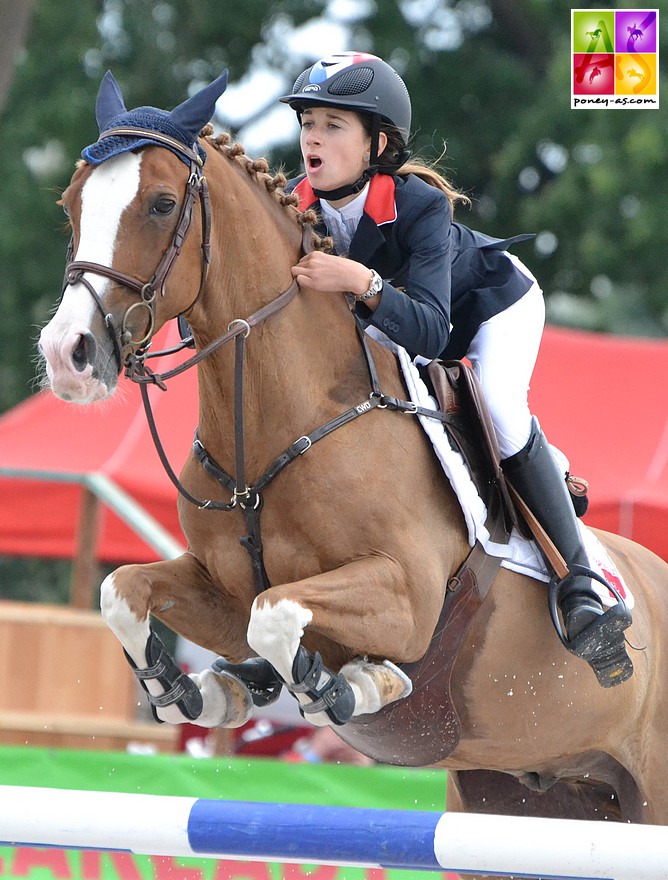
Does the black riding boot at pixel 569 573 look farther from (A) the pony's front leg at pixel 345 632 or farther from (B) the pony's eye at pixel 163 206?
(B) the pony's eye at pixel 163 206

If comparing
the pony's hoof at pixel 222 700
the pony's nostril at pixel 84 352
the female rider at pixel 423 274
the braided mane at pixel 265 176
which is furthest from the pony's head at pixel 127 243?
the pony's hoof at pixel 222 700

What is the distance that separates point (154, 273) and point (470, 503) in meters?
1.32

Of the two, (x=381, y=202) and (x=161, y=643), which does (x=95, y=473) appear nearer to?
(x=161, y=643)

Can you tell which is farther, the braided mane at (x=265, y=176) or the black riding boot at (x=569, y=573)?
the black riding boot at (x=569, y=573)

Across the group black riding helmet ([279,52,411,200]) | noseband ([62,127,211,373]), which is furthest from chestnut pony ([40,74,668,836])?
black riding helmet ([279,52,411,200])

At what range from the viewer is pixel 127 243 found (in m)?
3.49

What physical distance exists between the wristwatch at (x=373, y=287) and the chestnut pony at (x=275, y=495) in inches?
8.6

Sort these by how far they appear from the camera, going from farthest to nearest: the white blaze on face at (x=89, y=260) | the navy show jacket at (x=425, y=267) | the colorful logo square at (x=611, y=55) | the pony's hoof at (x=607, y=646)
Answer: the colorful logo square at (x=611, y=55) → the pony's hoof at (x=607, y=646) → the navy show jacket at (x=425, y=267) → the white blaze on face at (x=89, y=260)

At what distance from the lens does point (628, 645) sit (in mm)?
4789

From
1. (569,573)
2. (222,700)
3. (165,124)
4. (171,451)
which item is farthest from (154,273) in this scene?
(171,451)

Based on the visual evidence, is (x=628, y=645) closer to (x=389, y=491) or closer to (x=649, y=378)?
(x=389, y=491)

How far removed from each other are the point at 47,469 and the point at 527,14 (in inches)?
397

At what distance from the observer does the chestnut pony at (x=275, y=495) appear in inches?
139

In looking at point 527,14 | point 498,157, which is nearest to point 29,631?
point 498,157
